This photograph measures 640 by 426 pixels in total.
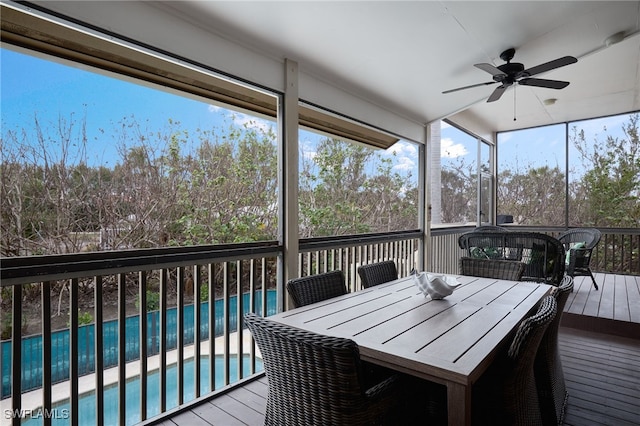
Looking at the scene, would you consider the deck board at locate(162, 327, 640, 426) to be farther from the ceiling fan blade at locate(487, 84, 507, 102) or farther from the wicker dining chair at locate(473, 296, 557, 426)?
the ceiling fan blade at locate(487, 84, 507, 102)

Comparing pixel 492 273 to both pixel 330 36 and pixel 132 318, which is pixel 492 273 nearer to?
pixel 330 36

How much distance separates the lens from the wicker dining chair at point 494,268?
120 inches

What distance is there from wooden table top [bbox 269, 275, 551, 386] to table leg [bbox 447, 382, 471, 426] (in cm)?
3

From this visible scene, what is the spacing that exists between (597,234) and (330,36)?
5194 millimetres

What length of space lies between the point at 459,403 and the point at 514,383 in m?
0.46

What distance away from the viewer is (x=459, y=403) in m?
1.24

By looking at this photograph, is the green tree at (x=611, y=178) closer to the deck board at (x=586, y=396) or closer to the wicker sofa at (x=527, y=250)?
the wicker sofa at (x=527, y=250)

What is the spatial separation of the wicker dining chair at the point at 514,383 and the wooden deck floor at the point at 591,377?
0.94 meters

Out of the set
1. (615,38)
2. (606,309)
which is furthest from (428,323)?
(606,309)

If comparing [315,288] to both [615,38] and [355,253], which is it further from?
[615,38]

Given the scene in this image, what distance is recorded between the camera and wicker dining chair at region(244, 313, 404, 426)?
4.08 feet

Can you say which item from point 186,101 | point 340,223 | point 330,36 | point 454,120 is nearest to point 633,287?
point 454,120

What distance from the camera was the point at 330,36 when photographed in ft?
9.39

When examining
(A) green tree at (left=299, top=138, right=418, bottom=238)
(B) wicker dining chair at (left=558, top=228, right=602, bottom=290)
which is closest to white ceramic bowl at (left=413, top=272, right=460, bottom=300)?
(A) green tree at (left=299, top=138, right=418, bottom=238)
